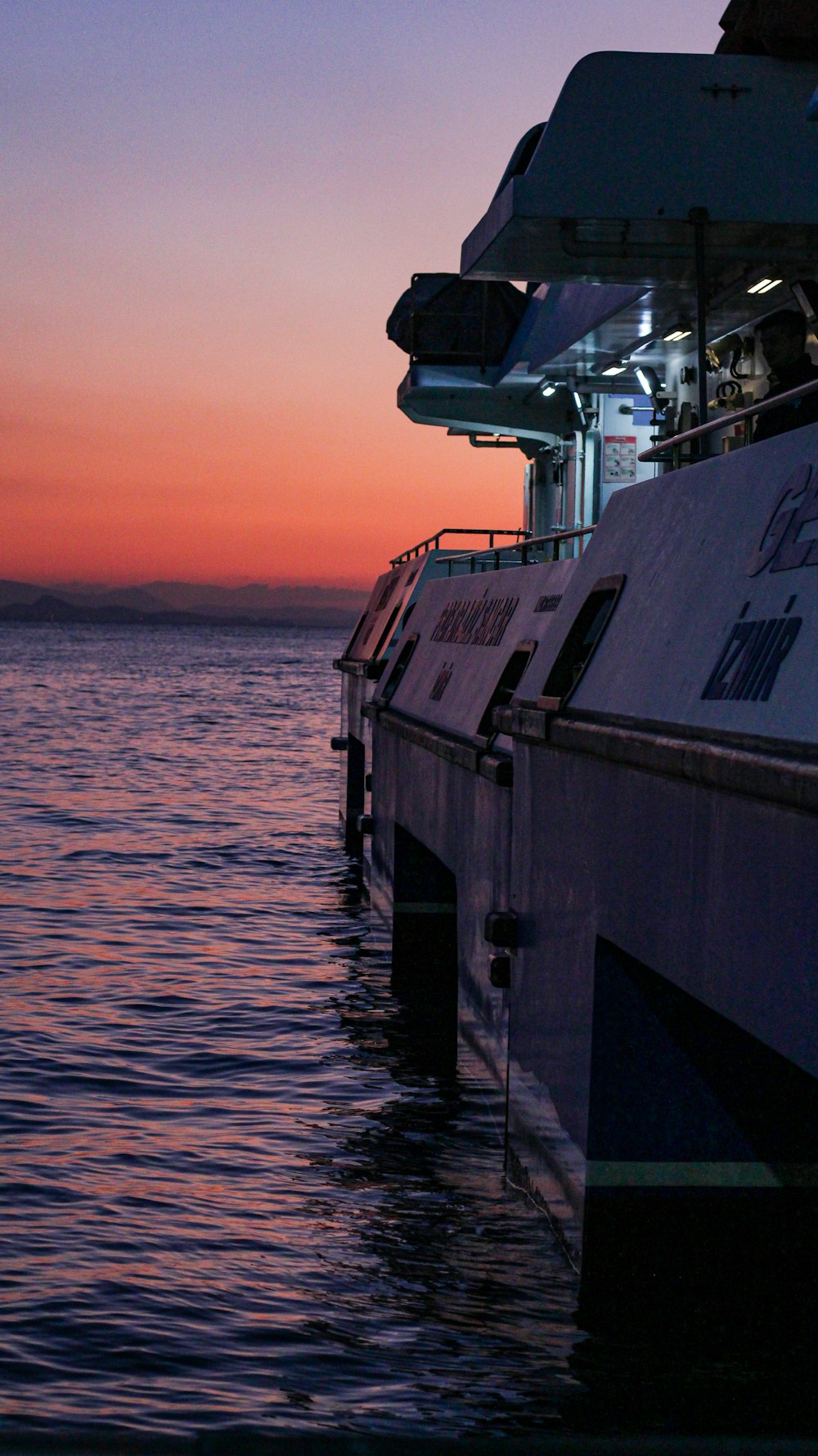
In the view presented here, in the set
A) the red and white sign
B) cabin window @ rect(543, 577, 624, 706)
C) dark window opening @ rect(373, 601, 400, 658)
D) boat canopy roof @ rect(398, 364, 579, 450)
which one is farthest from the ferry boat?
boat canopy roof @ rect(398, 364, 579, 450)

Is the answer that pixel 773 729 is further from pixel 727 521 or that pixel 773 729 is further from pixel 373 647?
pixel 373 647

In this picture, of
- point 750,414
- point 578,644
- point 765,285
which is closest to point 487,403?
point 765,285

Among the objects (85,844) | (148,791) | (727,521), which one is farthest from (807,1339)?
(148,791)

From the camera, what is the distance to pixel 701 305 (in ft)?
21.6

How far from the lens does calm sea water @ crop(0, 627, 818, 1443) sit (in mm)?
4609

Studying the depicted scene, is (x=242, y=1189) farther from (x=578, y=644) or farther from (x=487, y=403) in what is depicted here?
(x=487, y=403)

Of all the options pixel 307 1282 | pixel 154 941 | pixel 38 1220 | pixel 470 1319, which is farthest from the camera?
pixel 154 941

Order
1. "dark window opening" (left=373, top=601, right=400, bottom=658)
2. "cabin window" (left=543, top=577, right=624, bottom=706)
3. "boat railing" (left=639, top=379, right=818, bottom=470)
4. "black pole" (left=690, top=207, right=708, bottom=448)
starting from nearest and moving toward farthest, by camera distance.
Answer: "boat railing" (left=639, top=379, right=818, bottom=470), "cabin window" (left=543, top=577, right=624, bottom=706), "black pole" (left=690, top=207, right=708, bottom=448), "dark window opening" (left=373, top=601, right=400, bottom=658)

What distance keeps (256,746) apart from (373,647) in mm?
20427

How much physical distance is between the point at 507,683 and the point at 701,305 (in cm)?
214

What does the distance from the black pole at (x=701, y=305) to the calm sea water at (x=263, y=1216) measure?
2974 millimetres

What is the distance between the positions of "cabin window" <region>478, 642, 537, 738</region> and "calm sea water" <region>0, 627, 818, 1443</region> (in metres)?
1.77

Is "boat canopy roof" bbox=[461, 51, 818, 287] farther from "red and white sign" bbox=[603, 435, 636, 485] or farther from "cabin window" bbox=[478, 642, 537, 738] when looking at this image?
"red and white sign" bbox=[603, 435, 636, 485]

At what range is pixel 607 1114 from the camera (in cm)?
486
